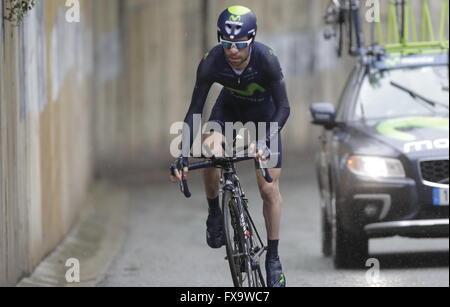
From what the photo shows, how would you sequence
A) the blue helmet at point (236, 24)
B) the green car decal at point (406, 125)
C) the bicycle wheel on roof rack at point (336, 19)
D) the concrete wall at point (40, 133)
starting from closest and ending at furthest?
the blue helmet at point (236, 24) → the concrete wall at point (40, 133) → the green car decal at point (406, 125) → the bicycle wheel on roof rack at point (336, 19)

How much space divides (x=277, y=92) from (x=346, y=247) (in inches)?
145

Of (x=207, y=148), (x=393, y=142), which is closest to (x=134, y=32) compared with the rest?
(x=393, y=142)

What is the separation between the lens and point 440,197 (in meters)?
11.8

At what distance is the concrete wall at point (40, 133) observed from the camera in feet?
33.6

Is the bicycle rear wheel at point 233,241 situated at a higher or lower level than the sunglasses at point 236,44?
lower

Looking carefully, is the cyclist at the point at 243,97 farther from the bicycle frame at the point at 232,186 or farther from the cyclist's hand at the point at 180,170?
the bicycle frame at the point at 232,186

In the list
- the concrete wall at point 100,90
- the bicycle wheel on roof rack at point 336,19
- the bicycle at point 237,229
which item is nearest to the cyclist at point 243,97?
the bicycle at point 237,229

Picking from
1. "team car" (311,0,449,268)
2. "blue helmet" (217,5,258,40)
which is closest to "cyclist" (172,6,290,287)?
"blue helmet" (217,5,258,40)

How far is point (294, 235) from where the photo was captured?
628 inches

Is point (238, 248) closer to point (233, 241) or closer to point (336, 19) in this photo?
point (233, 241)

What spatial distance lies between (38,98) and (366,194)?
308 centimetres

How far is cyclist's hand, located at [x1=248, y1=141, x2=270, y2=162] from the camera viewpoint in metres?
8.51

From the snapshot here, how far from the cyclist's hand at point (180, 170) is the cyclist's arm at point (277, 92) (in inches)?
22.5

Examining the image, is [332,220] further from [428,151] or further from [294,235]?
[294,235]
